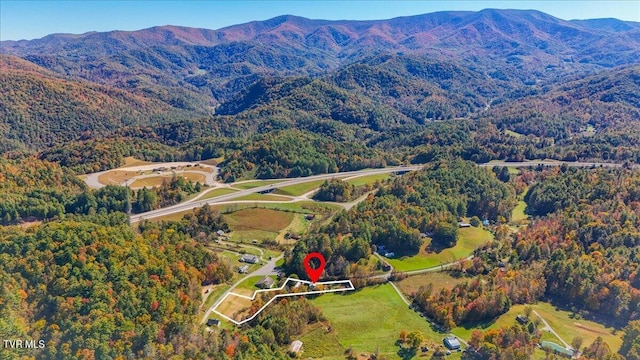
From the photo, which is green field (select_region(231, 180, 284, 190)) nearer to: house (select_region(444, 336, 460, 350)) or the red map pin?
the red map pin

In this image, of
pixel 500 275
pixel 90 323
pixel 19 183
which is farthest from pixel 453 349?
pixel 19 183

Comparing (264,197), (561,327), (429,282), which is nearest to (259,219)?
(264,197)

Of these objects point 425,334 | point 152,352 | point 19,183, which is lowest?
point 425,334

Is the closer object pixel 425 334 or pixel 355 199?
pixel 425 334

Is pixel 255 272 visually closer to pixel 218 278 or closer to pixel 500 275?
pixel 218 278

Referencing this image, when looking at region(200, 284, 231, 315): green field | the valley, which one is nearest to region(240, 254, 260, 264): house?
the valley

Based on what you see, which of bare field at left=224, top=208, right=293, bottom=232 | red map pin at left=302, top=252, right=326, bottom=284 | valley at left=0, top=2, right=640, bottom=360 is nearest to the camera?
valley at left=0, top=2, right=640, bottom=360

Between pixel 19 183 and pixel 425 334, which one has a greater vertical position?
pixel 19 183
